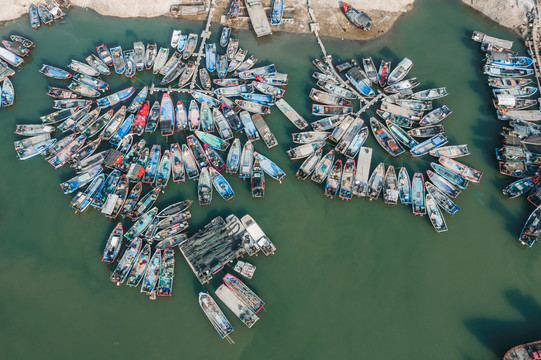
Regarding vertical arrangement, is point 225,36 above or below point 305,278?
above

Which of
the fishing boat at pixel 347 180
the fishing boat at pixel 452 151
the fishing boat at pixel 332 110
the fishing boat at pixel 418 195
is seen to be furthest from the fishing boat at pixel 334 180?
the fishing boat at pixel 452 151

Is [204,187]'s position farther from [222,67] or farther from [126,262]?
[222,67]

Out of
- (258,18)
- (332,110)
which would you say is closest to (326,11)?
(258,18)

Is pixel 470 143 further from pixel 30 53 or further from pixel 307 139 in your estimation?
pixel 30 53

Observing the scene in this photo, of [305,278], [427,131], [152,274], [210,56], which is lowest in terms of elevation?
[305,278]

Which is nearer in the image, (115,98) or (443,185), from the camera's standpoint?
(443,185)
